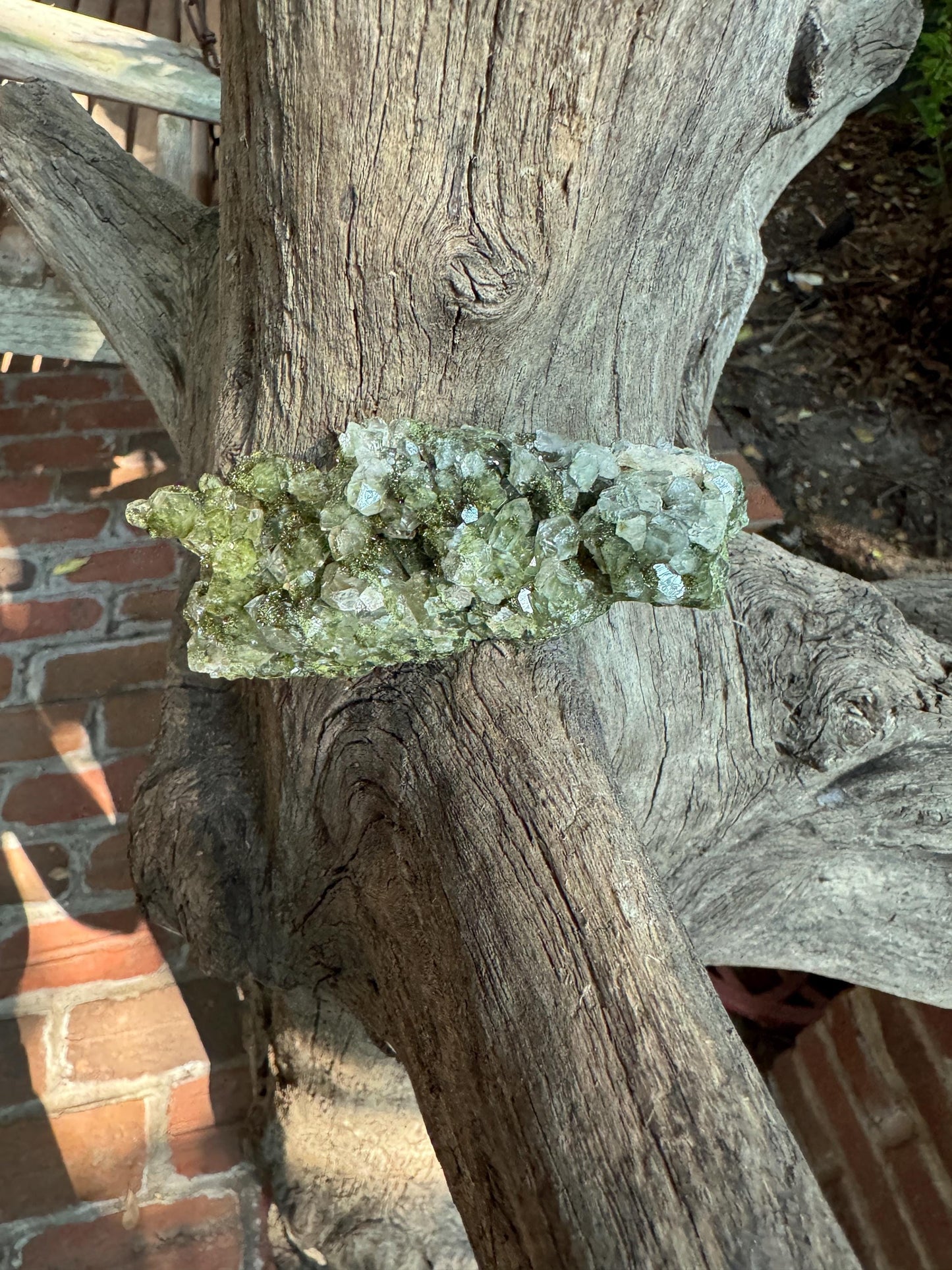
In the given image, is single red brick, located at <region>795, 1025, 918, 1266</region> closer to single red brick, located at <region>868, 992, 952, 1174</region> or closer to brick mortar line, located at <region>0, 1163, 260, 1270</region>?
single red brick, located at <region>868, 992, 952, 1174</region>

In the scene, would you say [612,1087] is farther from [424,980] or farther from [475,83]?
[475,83]

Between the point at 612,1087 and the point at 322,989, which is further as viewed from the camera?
the point at 322,989

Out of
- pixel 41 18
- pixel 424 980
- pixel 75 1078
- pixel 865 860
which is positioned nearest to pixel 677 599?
pixel 424 980

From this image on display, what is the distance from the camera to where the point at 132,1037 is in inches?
65.2

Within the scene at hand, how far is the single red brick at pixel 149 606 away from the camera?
2064mm

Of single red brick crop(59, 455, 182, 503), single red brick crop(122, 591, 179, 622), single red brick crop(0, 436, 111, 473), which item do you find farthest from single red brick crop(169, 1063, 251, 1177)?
single red brick crop(0, 436, 111, 473)

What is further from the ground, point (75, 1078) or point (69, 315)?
point (69, 315)

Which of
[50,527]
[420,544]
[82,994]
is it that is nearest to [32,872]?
[82,994]

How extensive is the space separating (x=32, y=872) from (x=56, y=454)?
103 centimetres

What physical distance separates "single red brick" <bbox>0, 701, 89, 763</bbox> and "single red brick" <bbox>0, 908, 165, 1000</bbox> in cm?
35

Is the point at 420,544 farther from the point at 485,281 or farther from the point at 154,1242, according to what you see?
the point at 154,1242

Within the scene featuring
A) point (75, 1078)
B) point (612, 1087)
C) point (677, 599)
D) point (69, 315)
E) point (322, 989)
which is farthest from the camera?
point (69, 315)

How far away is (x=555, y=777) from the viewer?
716 millimetres

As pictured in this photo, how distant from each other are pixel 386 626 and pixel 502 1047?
12.7 inches
